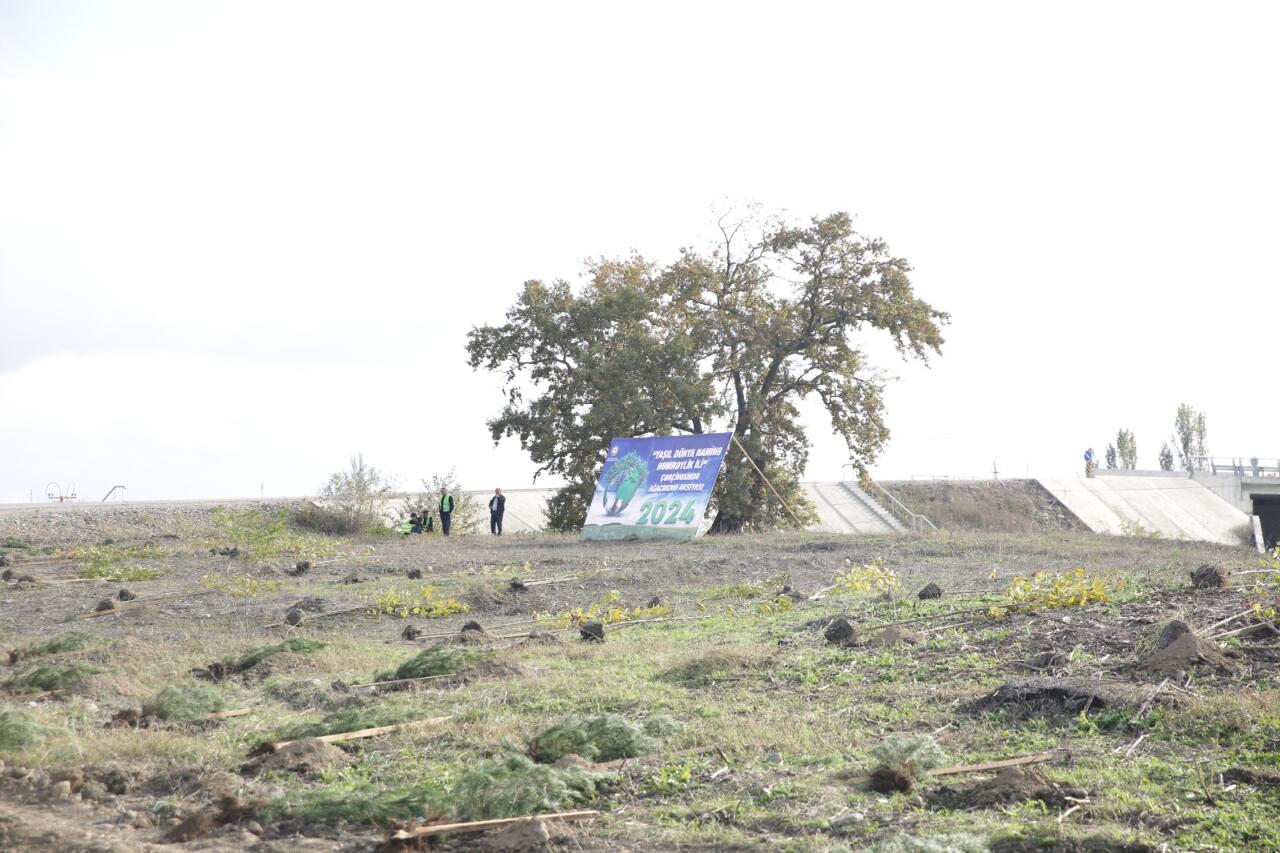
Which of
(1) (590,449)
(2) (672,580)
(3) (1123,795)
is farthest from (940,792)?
(1) (590,449)

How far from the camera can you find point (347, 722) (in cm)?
698

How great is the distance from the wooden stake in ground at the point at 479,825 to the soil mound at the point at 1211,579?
22.1 feet

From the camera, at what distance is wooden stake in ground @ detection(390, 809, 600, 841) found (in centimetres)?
472

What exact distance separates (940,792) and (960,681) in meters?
2.54

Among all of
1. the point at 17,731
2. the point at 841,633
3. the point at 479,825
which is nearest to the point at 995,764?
the point at 479,825

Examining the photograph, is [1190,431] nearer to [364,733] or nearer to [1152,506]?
[1152,506]

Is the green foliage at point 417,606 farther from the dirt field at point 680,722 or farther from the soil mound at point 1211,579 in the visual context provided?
the soil mound at point 1211,579

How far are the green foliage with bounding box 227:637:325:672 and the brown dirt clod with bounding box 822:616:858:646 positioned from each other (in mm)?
4416

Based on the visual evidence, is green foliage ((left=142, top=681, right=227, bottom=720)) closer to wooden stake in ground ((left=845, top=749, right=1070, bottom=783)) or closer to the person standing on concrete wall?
wooden stake in ground ((left=845, top=749, right=1070, bottom=783))

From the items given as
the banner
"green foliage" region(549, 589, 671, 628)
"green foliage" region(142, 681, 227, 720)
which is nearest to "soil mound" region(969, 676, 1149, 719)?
"green foliage" region(142, 681, 227, 720)

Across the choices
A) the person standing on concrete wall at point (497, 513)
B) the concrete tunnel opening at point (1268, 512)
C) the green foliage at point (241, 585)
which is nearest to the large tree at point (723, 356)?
the person standing on concrete wall at point (497, 513)

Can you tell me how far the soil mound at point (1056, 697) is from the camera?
6.34 metres

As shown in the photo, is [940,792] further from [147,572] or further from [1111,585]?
[147,572]

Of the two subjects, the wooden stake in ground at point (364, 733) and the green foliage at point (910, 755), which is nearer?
the green foliage at point (910, 755)
